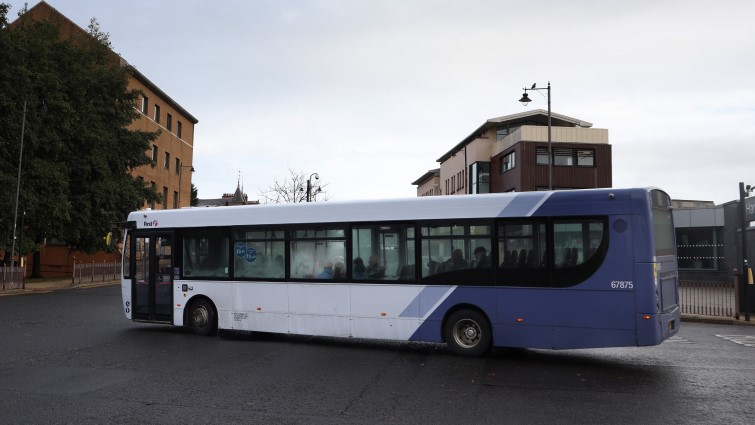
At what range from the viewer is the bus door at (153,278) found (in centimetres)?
1329

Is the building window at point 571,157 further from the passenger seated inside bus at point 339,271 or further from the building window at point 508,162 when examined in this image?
the passenger seated inside bus at point 339,271

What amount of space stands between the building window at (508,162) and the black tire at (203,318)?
132 ft

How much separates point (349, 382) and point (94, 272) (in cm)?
3036

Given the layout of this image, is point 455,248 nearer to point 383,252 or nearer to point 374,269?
point 383,252

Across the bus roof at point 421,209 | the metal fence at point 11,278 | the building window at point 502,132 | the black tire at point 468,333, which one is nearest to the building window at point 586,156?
the building window at point 502,132

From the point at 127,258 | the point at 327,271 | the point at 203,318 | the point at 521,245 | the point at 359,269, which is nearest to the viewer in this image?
the point at 521,245

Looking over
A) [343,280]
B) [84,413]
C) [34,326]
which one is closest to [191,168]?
[34,326]

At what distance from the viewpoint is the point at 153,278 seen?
44.2ft

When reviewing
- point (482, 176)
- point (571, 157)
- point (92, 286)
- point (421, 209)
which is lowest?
point (92, 286)

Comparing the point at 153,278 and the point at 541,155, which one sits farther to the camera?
the point at 541,155

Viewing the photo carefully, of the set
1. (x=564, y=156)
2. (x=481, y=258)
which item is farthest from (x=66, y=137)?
(x=564, y=156)

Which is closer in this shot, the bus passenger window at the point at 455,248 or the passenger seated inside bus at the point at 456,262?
the bus passenger window at the point at 455,248

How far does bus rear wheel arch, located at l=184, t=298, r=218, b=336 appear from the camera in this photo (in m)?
12.7

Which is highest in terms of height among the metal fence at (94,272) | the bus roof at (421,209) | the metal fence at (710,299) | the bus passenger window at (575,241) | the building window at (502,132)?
the building window at (502,132)
